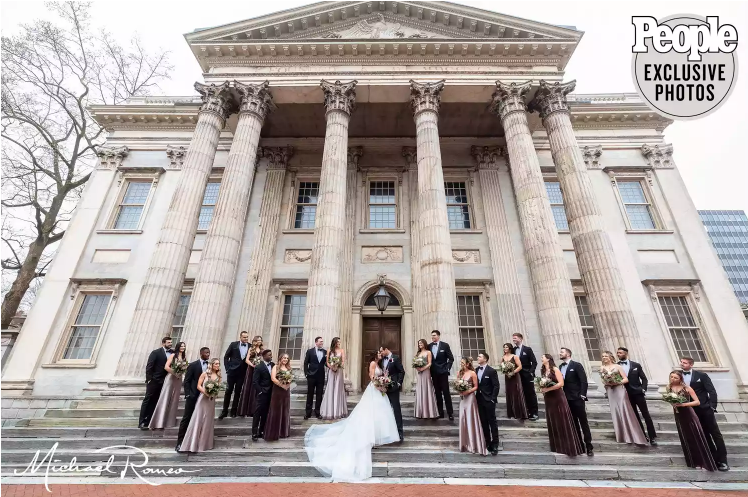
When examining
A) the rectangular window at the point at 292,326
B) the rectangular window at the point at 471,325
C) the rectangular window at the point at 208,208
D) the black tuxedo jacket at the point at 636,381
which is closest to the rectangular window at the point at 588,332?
the rectangular window at the point at 471,325

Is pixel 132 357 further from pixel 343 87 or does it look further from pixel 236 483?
pixel 343 87

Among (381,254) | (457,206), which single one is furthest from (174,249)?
(457,206)

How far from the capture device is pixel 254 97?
1377cm

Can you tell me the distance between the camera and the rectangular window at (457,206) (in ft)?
52.5

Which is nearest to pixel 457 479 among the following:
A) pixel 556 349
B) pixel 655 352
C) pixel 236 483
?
pixel 236 483

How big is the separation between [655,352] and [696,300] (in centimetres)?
302

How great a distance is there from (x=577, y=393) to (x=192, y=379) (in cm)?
767

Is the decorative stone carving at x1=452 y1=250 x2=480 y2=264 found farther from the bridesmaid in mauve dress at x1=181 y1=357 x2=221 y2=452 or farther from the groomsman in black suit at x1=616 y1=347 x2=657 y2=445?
the bridesmaid in mauve dress at x1=181 y1=357 x2=221 y2=452

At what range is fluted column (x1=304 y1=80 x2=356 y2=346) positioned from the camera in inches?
415

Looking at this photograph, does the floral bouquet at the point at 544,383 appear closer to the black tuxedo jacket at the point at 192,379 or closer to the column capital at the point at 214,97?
the black tuxedo jacket at the point at 192,379

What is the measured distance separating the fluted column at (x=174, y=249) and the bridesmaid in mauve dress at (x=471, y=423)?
8.73 metres

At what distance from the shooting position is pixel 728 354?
12.9 m

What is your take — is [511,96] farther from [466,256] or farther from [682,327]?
[682,327]

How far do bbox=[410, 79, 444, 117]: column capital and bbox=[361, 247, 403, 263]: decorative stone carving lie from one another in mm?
5680
